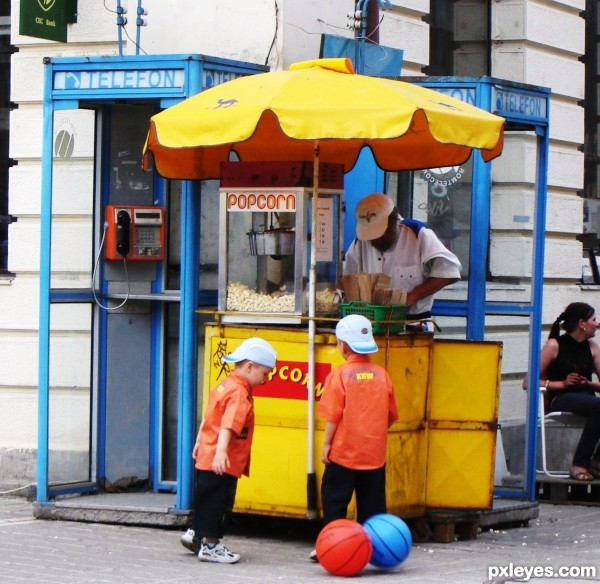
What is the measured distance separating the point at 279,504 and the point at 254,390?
671 millimetres

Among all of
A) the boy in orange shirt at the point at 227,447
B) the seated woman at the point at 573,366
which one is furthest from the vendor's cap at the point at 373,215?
the seated woman at the point at 573,366

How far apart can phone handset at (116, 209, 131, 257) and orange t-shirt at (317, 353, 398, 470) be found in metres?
2.21

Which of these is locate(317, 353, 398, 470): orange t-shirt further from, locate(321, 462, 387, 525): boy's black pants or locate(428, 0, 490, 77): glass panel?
locate(428, 0, 490, 77): glass panel

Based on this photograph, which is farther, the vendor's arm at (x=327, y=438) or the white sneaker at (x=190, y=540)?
the white sneaker at (x=190, y=540)

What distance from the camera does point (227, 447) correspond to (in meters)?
8.05

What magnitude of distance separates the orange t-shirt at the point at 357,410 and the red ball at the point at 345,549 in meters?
0.46

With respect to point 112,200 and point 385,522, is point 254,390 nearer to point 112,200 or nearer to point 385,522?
point 385,522

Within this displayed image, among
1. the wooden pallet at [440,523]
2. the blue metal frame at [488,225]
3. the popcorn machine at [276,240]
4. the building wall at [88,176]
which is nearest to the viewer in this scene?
the popcorn machine at [276,240]

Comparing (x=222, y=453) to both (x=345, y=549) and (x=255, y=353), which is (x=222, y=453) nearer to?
(x=255, y=353)

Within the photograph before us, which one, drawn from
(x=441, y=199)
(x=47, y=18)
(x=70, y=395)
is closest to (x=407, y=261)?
(x=441, y=199)

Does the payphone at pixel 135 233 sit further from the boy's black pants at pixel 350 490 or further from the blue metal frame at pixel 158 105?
the boy's black pants at pixel 350 490

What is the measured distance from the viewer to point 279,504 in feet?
28.7

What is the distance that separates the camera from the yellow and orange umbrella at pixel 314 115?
26.5ft

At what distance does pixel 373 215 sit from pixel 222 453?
199 cm
